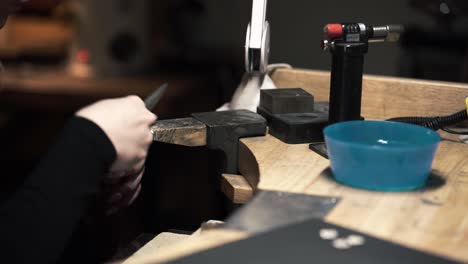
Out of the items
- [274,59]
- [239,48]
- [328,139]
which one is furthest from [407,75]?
[328,139]

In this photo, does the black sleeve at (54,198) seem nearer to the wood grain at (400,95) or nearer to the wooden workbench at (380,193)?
the wooden workbench at (380,193)

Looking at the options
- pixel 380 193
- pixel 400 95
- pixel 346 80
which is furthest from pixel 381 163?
pixel 400 95

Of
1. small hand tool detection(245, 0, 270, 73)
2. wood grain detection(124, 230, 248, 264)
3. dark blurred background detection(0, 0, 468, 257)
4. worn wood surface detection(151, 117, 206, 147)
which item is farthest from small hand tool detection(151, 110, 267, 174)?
dark blurred background detection(0, 0, 468, 257)

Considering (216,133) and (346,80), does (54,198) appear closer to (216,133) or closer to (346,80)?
(216,133)

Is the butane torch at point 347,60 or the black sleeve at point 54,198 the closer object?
the black sleeve at point 54,198

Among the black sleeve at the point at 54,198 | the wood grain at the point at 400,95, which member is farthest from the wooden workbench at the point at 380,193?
the black sleeve at the point at 54,198

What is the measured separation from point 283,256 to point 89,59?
2.49 meters

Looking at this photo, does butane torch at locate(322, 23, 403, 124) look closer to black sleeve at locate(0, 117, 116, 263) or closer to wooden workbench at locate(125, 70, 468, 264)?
wooden workbench at locate(125, 70, 468, 264)

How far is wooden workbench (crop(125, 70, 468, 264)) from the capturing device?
0.73 m

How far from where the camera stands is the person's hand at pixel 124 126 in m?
0.89

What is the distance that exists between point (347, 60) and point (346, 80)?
0.11ft

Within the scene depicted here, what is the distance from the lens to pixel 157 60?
3.41m

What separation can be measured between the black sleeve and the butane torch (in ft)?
1.27

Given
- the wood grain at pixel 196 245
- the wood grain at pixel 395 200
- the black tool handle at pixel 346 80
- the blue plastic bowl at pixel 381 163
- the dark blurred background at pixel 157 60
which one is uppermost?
the black tool handle at pixel 346 80
